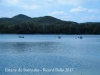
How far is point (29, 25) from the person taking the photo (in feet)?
549

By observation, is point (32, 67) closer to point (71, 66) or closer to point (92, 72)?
point (71, 66)

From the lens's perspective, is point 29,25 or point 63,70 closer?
point 63,70

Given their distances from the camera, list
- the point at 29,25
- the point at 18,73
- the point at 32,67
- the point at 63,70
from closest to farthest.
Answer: the point at 18,73
the point at 63,70
the point at 32,67
the point at 29,25

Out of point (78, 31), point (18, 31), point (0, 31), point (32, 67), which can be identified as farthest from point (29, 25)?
point (32, 67)

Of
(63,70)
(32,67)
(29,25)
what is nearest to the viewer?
(63,70)

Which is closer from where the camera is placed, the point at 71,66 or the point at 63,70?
the point at 63,70

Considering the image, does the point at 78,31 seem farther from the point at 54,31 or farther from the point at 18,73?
the point at 18,73

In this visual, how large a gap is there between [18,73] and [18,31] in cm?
14908

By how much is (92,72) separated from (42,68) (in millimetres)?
5558

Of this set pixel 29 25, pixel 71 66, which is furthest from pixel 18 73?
pixel 29 25

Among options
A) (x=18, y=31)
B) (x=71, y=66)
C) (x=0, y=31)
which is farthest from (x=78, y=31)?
(x=71, y=66)

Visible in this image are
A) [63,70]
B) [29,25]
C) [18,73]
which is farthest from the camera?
[29,25]

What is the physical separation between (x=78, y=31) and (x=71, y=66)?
14473cm

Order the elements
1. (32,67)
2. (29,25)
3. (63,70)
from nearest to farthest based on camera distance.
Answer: (63,70)
(32,67)
(29,25)
